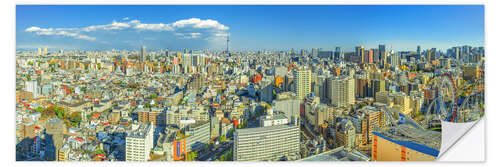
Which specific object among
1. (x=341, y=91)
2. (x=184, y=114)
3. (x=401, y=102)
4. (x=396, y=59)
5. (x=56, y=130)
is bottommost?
(x=56, y=130)

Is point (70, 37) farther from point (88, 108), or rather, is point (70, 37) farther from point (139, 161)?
point (139, 161)

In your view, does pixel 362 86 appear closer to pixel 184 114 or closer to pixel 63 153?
pixel 184 114

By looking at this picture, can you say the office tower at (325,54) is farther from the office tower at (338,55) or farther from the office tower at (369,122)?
the office tower at (369,122)

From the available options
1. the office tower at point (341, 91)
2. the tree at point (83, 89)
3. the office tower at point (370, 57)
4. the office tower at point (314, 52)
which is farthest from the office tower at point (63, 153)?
the office tower at point (370, 57)

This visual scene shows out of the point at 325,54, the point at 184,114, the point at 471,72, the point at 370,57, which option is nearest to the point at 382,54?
the point at 370,57

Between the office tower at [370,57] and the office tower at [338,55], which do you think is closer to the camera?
the office tower at [338,55]

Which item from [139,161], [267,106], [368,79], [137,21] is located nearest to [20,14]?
[137,21]

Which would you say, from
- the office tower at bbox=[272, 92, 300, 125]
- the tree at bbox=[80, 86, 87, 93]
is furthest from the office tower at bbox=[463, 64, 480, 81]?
the tree at bbox=[80, 86, 87, 93]
